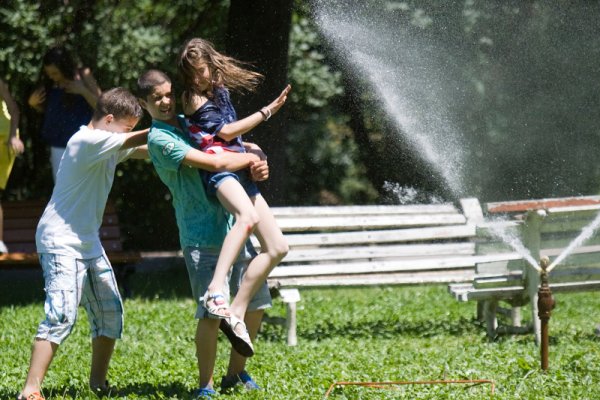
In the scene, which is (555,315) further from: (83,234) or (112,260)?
(83,234)

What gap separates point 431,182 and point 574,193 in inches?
67.4

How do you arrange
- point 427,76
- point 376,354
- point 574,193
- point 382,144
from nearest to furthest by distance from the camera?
point 376,354, point 427,76, point 574,193, point 382,144

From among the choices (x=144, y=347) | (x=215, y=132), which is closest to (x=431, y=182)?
(x=144, y=347)

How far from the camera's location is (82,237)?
17.0ft

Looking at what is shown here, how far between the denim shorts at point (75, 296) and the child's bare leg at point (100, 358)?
44mm

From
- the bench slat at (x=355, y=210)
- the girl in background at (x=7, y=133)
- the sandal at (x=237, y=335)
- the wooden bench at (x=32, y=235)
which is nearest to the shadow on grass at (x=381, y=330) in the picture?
the bench slat at (x=355, y=210)

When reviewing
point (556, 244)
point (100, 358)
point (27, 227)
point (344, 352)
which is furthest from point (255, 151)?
point (27, 227)

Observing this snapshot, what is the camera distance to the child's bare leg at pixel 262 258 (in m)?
5.32

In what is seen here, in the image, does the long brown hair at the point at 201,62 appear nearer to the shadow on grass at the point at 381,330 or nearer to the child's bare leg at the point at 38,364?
the child's bare leg at the point at 38,364

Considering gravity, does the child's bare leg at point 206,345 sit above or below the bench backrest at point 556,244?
below

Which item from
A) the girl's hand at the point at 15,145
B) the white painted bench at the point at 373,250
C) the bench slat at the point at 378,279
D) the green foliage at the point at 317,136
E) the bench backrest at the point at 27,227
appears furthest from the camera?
the green foliage at the point at 317,136

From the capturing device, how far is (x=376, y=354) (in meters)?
6.92

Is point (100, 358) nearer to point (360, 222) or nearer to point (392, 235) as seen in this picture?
point (360, 222)

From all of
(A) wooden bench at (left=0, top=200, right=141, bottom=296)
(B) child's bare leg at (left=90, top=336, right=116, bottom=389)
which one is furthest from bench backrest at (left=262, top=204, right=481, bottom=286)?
(B) child's bare leg at (left=90, top=336, right=116, bottom=389)
